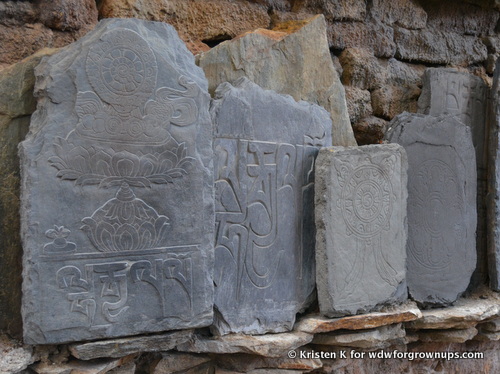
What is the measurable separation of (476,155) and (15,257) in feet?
9.52

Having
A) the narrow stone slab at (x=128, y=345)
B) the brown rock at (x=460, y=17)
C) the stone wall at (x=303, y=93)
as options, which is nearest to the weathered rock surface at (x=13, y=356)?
the stone wall at (x=303, y=93)

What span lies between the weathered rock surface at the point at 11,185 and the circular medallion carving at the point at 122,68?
0.94 ft

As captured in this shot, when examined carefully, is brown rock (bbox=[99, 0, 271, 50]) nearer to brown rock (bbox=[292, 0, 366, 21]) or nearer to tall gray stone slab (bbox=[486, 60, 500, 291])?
brown rock (bbox=[292, 0, 366, 21])

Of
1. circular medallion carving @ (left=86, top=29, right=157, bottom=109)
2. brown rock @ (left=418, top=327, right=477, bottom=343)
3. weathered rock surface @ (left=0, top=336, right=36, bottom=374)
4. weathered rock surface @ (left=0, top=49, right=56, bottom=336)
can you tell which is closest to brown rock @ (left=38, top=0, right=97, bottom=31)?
weathered rock surface @ (left=0, top=49, right=56, bottom=336)

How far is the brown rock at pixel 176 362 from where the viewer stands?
2709 mm

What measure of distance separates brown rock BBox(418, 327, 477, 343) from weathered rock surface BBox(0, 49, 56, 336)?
7.65ft

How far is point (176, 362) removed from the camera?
108 inches

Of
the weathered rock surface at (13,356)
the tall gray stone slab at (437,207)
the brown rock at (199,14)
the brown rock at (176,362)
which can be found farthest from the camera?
the tall gray stone slab at (437,207)

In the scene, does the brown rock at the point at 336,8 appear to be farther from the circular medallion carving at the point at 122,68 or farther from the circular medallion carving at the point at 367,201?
the circular medallion carving at the point at 122,68

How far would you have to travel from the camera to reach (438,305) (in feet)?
11.3

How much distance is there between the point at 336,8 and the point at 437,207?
164cm

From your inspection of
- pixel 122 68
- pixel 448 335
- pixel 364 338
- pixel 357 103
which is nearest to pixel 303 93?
pixel 357 103

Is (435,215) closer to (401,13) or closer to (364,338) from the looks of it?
(364,338)

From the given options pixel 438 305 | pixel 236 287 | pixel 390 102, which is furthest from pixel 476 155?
pixel 236 287
